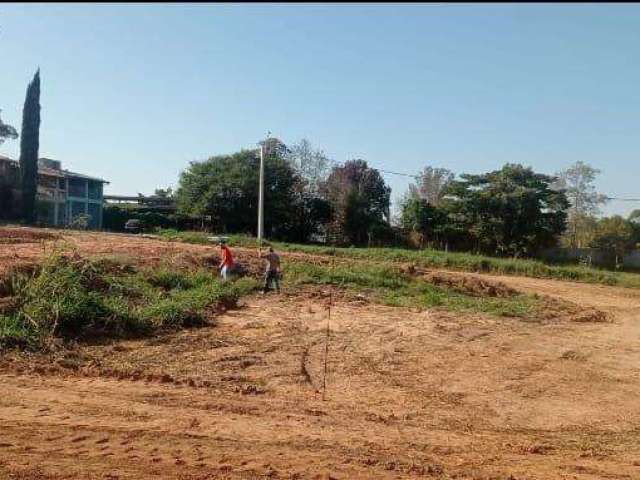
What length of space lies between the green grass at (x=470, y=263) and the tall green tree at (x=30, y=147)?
12.9 m

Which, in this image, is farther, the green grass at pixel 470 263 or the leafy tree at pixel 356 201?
the leafy tree at pixel 356 201

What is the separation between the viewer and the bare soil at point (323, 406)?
5059 millimetres

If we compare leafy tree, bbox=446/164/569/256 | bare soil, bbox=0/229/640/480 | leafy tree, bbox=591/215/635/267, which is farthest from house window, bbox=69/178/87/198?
bare soil, bbox=0/229/640/480

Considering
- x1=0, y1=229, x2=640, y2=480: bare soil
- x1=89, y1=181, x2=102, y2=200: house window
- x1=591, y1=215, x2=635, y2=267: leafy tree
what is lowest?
x1=0, y1=229, x2=640, y2=480: bare soil

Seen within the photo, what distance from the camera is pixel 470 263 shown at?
29.6 meters

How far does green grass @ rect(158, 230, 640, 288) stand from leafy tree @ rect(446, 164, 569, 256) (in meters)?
5.12

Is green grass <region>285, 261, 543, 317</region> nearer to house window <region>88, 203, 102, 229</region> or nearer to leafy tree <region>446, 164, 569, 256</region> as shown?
leafy tree <region>446, 164, 569, 256</region>

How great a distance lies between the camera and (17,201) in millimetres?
39594

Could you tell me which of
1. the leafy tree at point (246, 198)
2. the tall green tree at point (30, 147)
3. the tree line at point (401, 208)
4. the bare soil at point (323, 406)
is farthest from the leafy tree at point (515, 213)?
the tall green tree at point (30, 147)

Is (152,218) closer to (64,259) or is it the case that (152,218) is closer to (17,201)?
(17,201)

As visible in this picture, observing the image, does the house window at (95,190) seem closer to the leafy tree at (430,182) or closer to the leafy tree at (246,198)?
the leafy tree at (246,198)

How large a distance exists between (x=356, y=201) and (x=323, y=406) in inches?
1350

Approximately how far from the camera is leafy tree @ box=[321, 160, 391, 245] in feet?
133

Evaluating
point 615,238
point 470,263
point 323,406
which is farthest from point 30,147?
point 323,406
